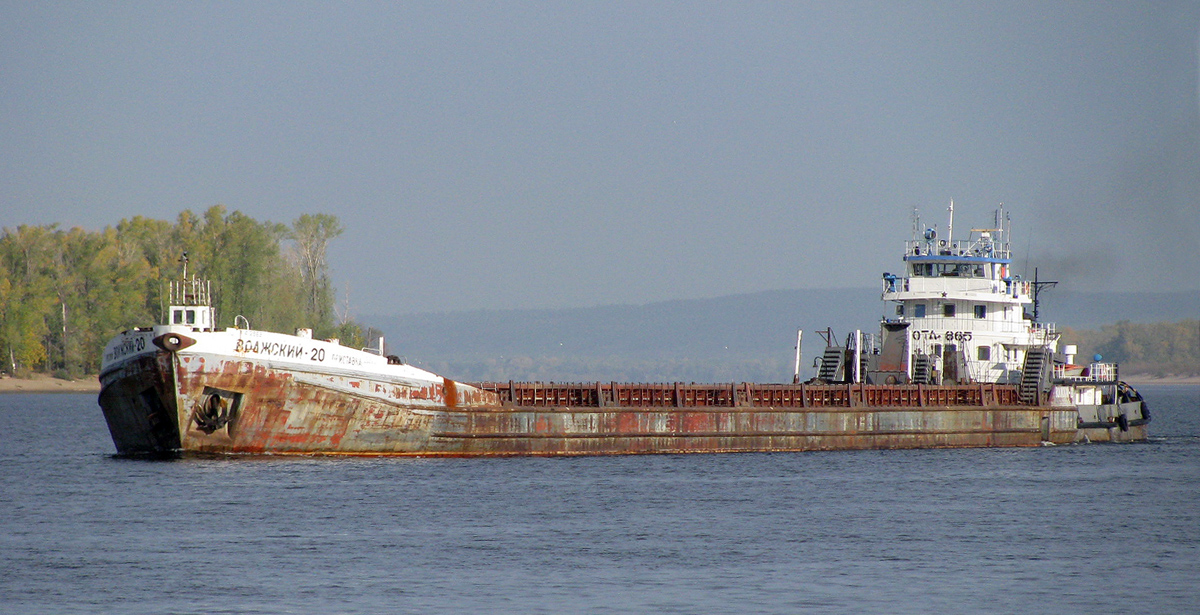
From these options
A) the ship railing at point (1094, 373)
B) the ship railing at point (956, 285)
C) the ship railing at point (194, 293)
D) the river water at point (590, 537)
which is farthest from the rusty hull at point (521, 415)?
the ship railing at point (956, 285)

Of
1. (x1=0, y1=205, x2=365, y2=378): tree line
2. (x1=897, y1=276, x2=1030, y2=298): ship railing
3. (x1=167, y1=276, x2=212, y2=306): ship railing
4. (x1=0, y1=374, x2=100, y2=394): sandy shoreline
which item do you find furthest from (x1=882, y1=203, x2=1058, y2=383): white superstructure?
(x1=0, y1=374, x2=100, y2=394): sandy shoreline

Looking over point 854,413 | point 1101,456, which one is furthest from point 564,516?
point 1101,456

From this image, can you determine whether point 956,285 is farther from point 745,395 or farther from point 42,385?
point 42,385

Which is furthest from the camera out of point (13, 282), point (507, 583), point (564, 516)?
point (13, 282)

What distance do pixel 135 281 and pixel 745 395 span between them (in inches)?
3096

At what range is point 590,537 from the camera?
2831 centimetres

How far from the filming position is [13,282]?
11288 centimetres

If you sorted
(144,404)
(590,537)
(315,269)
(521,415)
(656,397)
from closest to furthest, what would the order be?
(590,537), (144,404), (521,415), (656,397), (315,269)

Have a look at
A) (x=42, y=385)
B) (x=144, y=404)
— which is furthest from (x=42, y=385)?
(x=144, y=404)

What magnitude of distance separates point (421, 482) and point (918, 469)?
54.1 ft

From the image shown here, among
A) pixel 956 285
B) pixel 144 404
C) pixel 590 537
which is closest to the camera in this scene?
pixel 590 537

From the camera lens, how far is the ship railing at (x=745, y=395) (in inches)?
1713

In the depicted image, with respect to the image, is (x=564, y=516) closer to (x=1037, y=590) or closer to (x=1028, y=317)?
(x=1037, y=590)

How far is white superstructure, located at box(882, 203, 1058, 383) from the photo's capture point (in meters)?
53.1
